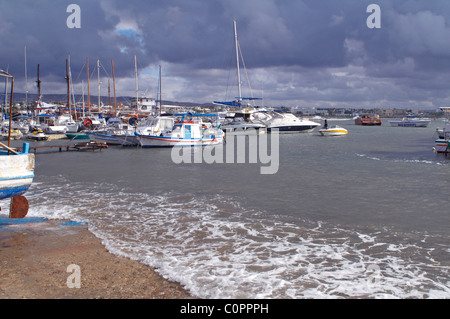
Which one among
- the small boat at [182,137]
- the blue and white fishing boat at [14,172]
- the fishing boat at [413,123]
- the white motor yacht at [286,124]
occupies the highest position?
the fishing boat at [413,123]

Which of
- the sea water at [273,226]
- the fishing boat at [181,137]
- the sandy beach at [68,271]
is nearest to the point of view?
the sandy beach at [68,271]

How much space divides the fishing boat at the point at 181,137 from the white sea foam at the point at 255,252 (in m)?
23.9

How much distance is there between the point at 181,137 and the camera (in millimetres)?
37938

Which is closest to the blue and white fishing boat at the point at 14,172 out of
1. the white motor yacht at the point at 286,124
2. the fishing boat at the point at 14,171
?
the fishing boat at the point at 14,171

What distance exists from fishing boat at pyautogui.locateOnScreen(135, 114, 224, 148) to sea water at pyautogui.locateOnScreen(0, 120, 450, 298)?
51.7 ft

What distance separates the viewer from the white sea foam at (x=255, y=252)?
6.67 m

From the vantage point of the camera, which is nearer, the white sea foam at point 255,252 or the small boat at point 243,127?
the white sea foam at point 255,252

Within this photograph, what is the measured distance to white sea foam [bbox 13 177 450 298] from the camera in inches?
263

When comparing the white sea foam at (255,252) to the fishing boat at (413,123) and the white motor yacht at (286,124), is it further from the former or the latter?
the fishing boat at (413,123)

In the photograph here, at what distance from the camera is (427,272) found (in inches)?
288

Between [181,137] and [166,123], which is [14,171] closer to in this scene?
[181,137]

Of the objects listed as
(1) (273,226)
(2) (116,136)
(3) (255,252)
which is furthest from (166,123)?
(3) (255,252)

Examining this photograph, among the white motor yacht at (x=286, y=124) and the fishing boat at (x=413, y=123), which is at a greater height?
the fishing boat at (x=413, y=123)

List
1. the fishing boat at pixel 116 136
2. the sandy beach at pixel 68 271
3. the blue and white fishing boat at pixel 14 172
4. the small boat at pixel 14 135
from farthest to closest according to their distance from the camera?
1. the small boat at pixel 14 135
2. the fishing boat at pixel 116 136
3. the blue and white fishing boat at pixel 14 172
4. the sandy beach at pixel 68 271
